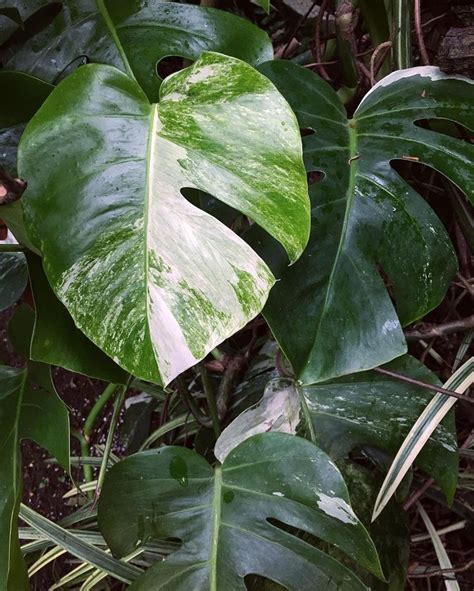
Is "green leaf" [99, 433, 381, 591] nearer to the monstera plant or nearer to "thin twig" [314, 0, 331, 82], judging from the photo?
the monstera plant

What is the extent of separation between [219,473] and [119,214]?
1.16 ft

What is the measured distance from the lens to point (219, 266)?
1.51 feet

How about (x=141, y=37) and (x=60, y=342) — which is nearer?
(x=60, y=342)

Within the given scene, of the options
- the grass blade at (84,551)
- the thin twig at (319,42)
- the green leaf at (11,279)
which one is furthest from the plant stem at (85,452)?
the thin twig at (319,42)

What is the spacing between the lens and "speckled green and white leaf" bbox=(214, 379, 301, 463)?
2.40ft

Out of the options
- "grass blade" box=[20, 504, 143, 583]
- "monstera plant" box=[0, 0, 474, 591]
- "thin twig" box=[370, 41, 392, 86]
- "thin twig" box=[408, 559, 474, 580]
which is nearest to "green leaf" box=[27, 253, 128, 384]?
"monstera plant" box=[0, 0, 474, 591]

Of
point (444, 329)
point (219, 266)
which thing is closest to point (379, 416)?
point (444, 329)

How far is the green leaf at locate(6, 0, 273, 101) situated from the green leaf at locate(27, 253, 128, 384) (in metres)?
0.27

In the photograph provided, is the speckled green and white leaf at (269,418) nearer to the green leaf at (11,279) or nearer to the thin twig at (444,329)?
the thin twig at (444,329)

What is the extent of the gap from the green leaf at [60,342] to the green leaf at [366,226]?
181mm

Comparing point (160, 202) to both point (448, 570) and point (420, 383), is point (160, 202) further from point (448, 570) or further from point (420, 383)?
point (448, 570)

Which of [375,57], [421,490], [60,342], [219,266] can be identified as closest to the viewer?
[219,266]

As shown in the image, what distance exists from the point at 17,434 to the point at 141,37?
50 cm

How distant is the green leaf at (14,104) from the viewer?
64 cm
